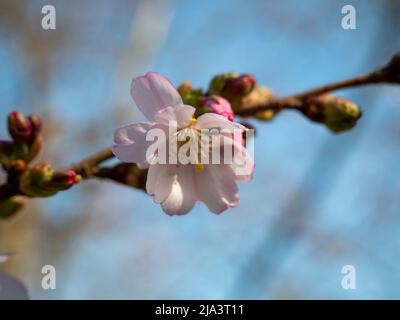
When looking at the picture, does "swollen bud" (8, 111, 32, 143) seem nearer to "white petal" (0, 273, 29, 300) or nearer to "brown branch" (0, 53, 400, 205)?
"brown branch" (0, 53, 400, 205)

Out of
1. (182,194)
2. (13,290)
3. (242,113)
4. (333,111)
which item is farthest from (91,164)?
(333,111)

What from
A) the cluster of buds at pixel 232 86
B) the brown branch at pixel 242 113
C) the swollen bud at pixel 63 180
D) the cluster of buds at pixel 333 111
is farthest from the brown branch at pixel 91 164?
the cluster of buds at pixel 333 111

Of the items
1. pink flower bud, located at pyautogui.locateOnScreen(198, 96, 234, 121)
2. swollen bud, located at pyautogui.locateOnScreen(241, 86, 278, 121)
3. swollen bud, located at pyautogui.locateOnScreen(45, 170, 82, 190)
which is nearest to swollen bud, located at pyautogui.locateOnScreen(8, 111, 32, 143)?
swollen bud, located at pyautogui.locateOnScreen(45, 170, 82, 190)

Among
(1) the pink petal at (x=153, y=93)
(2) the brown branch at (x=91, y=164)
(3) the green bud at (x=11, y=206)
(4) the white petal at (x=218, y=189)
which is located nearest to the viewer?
(1) the pink petal at (x=153, y=93)

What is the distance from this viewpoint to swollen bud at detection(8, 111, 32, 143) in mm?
1532

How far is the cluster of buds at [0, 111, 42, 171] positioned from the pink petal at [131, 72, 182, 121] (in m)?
0.40

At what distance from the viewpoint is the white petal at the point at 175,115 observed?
1.29 metres

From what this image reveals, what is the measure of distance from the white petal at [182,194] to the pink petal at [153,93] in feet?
0.65

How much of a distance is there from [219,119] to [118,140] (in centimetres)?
23

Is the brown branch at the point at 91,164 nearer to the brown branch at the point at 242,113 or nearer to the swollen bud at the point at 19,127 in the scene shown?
the brown branch at the point at 242,113

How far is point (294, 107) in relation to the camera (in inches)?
66.2
